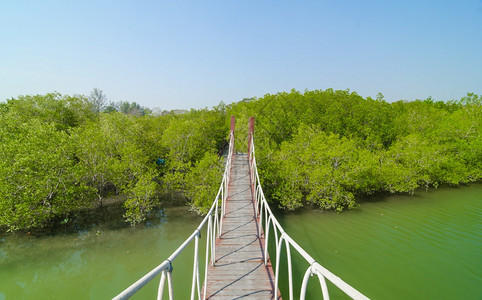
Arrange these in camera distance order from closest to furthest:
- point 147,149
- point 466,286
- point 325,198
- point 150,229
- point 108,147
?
1. point 466,286
2. point 150,229
3. point 325,198
4. point 108,147
5. point 147,149

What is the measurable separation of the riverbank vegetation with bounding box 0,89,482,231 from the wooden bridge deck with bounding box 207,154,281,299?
4.47 m

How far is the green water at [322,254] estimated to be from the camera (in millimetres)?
6641

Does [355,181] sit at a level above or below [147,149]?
below

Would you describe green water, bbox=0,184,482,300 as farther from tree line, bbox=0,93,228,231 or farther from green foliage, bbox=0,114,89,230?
green foliage, bbox=0,114,89,230

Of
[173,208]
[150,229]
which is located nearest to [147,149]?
[173,208]

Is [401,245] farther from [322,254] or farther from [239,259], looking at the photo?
[239,259]

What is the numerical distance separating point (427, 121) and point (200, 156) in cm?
1879

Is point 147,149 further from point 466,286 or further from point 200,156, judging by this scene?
point 466,286

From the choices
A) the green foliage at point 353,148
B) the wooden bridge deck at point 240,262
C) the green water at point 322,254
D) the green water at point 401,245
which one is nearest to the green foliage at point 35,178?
the green water at point 322,254

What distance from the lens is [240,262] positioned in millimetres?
4328

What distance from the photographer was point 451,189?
14.8 metres

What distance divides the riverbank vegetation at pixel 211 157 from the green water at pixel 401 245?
3.97 feet

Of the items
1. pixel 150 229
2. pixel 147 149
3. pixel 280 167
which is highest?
pixel 147 149

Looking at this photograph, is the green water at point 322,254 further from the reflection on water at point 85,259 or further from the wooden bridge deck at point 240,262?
the wooden bridge deck at point 240,262
